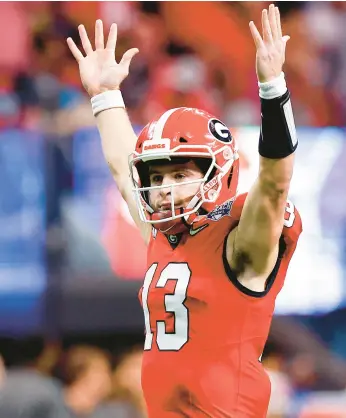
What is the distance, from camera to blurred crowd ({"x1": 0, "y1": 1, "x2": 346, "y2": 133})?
7168 millimetres

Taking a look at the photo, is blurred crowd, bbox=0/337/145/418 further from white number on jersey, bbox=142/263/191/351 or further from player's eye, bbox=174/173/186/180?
player's eye, bbox=174/173/186/180

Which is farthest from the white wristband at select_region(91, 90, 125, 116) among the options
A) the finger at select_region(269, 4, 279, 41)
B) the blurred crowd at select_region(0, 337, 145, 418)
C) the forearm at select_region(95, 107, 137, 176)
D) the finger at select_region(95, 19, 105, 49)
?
the blurred crowd at select_region(0, 337, 145, 418)

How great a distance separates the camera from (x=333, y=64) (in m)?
7.36

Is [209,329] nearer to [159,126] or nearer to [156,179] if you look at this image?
[156,179]

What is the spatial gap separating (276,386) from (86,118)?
7.00ft

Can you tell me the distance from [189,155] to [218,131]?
0.56 ft

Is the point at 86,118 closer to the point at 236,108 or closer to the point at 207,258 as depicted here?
the point at 236,108

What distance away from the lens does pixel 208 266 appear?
124 inches

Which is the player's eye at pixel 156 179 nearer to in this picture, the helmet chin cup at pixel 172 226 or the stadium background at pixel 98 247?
the helmet chin cup at pixel 172 226

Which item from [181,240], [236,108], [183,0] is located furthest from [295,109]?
[181,240]

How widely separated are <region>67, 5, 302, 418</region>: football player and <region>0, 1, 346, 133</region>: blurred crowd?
379cm

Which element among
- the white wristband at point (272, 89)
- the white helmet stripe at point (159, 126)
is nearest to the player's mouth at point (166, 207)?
the white helmet stripe at point (159, 126)

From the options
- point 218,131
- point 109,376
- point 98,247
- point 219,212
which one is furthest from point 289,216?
point 109,376

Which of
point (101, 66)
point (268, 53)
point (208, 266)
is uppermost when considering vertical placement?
point (268, 53)
